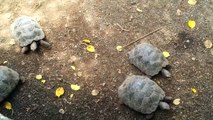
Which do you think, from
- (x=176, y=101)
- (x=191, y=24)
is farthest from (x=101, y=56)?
(x=191, y=24)

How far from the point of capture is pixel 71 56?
4.37 metres

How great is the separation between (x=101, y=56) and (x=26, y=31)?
1.14m

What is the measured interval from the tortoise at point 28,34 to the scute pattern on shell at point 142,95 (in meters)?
1.45

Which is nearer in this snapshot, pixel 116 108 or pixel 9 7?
pixel 116 108

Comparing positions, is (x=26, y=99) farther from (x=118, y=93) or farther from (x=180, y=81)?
(x=180, y=81)

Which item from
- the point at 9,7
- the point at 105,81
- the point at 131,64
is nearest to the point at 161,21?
the point at 131,64

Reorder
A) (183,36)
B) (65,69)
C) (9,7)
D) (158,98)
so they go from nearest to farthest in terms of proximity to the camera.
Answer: (158,98) → (65,69) → (183,36) → (9,7)

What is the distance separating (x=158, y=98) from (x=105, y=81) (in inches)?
30.2

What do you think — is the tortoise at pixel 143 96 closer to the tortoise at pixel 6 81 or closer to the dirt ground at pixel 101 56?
the dirt ground at pixel 101 56

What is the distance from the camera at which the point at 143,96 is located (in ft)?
11.9

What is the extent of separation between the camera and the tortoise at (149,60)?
3976 mm

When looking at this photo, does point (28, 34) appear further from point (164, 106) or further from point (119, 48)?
point (164, 106)

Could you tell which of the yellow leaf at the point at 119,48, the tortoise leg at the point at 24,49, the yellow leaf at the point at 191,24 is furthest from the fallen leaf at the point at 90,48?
the yellow leaf at the point at 191,24

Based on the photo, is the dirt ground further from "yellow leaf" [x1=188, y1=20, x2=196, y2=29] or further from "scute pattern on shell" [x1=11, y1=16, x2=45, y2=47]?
"scute pattern on shell" [x1=11, y1=16, x2=45, y2=47]
